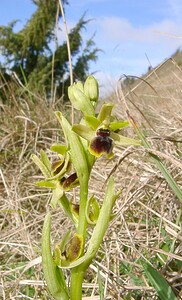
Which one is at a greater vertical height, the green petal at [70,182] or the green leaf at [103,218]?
the green petal at [70,182]

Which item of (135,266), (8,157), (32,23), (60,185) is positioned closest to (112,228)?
(135,266)

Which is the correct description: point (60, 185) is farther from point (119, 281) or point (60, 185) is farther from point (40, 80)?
point (40, 80)

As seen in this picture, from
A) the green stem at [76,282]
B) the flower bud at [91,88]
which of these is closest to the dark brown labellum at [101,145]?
the flower bud at [91,88]

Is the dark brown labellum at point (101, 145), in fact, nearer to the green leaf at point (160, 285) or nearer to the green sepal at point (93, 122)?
the green sepal at point (93, 122)

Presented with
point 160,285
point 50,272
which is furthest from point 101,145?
point 160,285

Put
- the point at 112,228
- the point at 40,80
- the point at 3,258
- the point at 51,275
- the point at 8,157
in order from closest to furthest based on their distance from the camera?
the point at 51,275
the point at 112,228
the point at 3,258
the point at 8,157
the point at 40,80

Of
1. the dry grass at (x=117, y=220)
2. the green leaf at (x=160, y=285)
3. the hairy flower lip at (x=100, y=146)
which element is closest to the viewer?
the hairy flower lip at (x=100, y=146)

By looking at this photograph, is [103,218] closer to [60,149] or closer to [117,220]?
[60,149]
